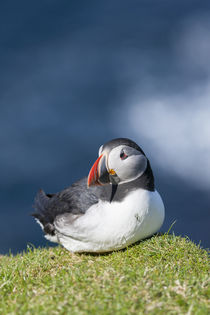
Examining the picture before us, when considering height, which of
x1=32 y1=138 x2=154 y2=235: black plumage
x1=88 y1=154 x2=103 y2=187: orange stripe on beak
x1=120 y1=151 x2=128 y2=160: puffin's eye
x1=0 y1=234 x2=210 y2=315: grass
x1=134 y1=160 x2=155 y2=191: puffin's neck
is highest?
x1=120 y1=151 x2=128 y2=160: puffin's eye

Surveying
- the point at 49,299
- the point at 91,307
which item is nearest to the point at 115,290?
the point at 91,307

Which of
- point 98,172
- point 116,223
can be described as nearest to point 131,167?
point 98,172

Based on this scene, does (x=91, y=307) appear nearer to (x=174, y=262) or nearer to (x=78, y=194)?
(x=174, y=262)

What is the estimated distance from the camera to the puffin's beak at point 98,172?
4805 millimetres

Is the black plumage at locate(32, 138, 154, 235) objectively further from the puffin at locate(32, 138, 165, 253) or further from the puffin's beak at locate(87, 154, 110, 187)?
the puffin's beak at locate(87, 154, 110, 187)

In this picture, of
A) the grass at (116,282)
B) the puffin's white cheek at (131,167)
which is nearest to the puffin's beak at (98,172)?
the puffin's white cheek at (131,167)

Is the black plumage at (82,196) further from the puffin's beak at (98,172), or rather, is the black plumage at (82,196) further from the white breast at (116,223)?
the puffin's beak at (98,172)

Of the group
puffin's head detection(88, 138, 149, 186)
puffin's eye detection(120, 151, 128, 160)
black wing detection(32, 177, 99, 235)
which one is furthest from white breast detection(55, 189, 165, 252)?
puffin's eye detection(120, 151, 128, 160)

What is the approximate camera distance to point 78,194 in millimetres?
5301

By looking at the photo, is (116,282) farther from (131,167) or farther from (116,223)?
(131,167)

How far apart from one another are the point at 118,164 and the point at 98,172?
0.97ft

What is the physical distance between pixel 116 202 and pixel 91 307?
6.11 feet

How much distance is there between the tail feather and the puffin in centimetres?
43

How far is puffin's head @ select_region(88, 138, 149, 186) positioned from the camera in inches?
189
